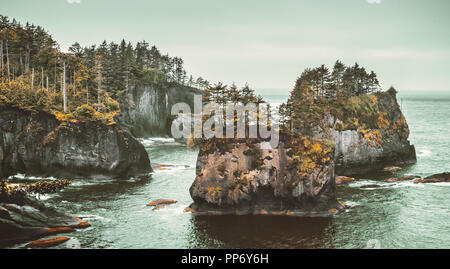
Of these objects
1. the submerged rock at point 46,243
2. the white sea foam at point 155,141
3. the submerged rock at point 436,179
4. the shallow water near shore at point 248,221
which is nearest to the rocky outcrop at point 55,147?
the shallow water near shore at point 248,221

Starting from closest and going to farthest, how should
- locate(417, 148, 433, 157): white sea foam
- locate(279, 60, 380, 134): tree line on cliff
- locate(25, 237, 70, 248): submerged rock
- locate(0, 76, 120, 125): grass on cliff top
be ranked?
1. locate(25, 237, 70, 248): submerged rock
2. locate(279, 60, 380, 134): tree line on cliff
3. locate(0, 76, 120, 125): grass on cliff top
4. locate(417, 148, 433, 157): white sea foam

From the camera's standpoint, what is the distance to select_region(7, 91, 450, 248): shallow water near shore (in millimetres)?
40312

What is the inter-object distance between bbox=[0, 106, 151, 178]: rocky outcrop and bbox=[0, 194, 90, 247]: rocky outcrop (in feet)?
80.9

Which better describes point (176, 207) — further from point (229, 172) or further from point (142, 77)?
point (142, 77)

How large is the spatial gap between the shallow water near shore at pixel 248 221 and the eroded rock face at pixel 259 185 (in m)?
2.07

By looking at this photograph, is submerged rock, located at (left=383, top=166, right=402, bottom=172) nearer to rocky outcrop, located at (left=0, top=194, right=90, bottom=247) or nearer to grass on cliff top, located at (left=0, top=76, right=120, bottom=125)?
grass on cliff top, located at (left=0, top=76, right=120, bottom=125)

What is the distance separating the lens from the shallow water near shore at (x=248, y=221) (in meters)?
40.3

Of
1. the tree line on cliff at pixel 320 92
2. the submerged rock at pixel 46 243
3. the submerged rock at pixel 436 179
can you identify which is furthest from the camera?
the submerged rock at pixel 436 179

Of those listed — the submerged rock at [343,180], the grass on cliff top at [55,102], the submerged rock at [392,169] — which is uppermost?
the grass on cliff top at [55,102]

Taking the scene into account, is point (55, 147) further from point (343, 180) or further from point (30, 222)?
point (343, 180)

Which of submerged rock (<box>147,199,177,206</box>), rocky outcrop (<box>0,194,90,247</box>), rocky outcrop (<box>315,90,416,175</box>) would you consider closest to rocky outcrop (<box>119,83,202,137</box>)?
rocky outcrop (<box>315,90,416,175</box>)

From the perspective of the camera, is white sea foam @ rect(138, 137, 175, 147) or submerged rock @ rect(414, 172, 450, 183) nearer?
submerged rock @ rect(414, 172, 450, 183)

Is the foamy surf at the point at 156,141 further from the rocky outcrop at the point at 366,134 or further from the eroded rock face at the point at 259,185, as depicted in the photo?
the eroded rock face at the point at 259,185
